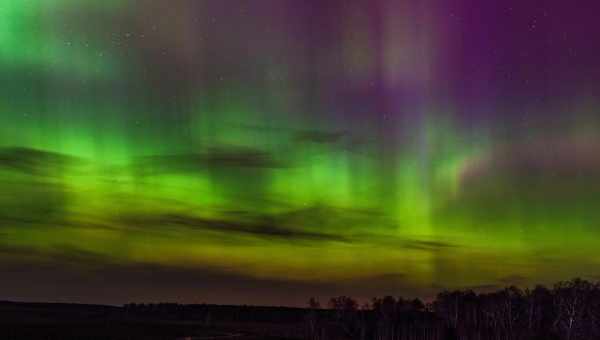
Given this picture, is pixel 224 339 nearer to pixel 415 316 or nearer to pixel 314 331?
pixel 314 331

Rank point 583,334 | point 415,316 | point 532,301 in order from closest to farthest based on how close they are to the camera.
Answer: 1. point 583,334
2. point 532,301
3. point 415,316

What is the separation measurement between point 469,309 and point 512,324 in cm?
2956

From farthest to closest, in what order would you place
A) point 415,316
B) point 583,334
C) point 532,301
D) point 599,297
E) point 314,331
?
1. point 415,316
2. point 314,331
3. point 532,301
4. point 599,297
5. point 583,334

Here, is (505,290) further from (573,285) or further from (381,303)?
(381,303)

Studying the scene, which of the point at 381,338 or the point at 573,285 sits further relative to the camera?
the point at 381,338

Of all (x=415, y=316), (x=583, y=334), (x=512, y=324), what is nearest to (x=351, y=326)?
(x=415, y=316)

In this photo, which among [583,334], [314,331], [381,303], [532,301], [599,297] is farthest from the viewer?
[381,303]

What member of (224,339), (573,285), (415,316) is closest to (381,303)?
(415,316)

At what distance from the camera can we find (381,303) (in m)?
199

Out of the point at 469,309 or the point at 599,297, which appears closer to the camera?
the point at 599,297

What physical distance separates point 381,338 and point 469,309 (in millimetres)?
22137

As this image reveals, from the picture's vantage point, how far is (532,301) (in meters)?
127

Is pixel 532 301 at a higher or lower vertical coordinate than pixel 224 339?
higher

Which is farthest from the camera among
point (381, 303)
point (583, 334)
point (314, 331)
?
point (381, 303)
